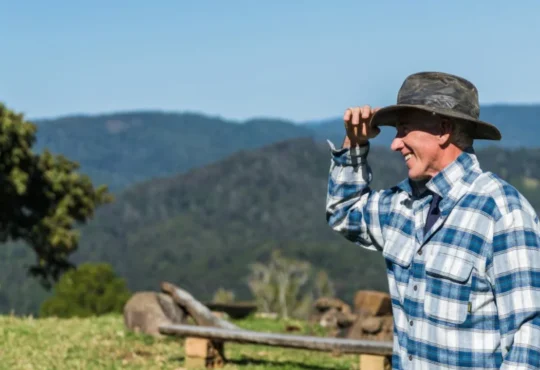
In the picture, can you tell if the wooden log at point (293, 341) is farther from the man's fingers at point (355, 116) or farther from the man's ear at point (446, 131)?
the man's ear at point (446, 131)

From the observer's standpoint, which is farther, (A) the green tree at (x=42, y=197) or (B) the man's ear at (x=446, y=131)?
(A) the green tree at (x=42, y=197)

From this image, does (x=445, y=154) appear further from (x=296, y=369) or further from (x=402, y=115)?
(x=296, y=369)

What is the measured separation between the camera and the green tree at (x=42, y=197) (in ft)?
115

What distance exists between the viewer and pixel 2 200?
37188 mm

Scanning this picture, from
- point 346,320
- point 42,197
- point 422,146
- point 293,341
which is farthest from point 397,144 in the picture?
point 42,197

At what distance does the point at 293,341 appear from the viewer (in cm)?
1095

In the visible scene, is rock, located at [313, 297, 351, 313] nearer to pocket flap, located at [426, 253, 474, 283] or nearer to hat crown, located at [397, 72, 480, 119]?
hat crown, located at [397, 72, 480, 119]

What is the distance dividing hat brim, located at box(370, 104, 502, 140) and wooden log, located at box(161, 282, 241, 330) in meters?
9.69

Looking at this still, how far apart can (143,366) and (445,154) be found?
7789 mm

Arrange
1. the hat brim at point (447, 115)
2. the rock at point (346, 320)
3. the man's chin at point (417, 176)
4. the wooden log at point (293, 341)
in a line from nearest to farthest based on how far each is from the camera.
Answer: the hat brim at point (447, 115) < the man's chin at point (417, 176) < the wooden log at point (293, 341) < the rock at point (346, 320)

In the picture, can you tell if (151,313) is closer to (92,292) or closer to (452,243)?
(92,292)

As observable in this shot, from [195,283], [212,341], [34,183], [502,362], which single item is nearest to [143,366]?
[212,341]

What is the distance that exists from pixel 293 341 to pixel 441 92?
7099 millimetres

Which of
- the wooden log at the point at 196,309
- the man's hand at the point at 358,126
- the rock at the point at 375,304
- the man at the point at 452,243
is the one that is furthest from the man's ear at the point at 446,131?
the rock at the point at 375,304
